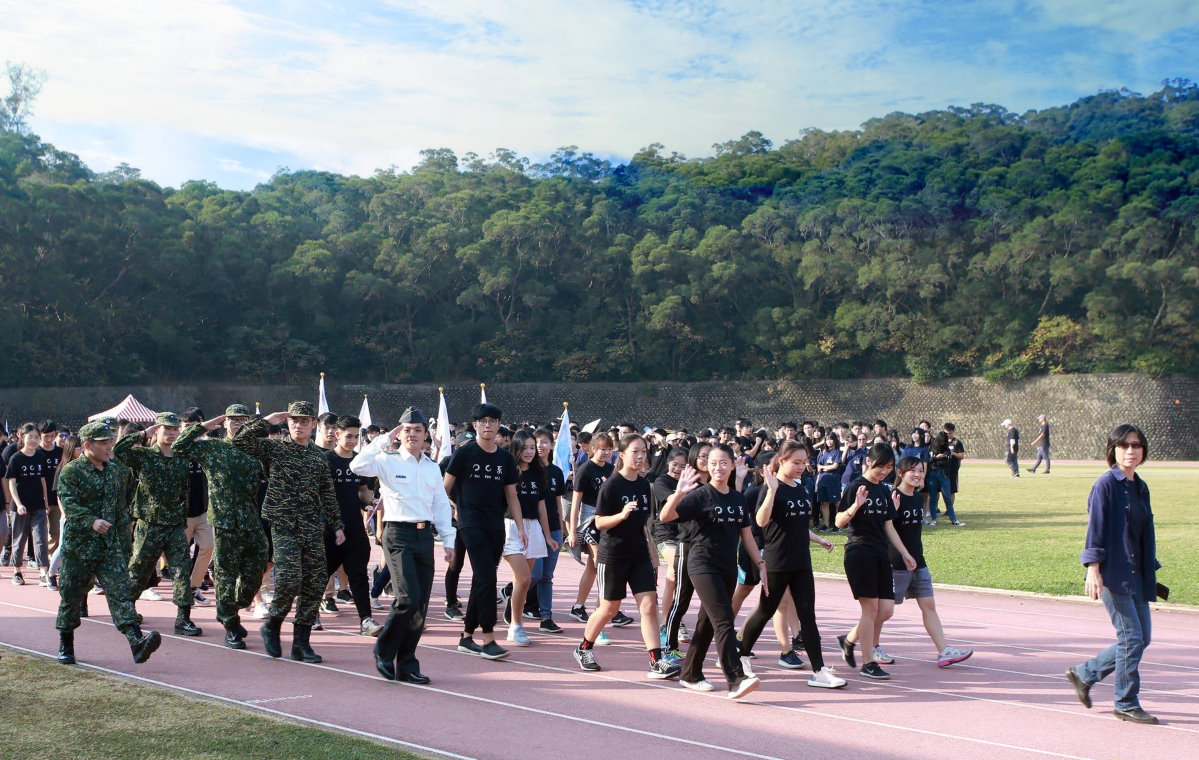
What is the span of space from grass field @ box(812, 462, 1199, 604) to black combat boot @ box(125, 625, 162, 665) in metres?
8.44

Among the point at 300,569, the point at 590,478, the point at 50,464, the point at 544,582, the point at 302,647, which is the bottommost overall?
the point at 302,647

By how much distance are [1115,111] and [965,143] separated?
17.6 metres

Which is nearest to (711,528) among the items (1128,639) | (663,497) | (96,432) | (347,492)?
(663,497)

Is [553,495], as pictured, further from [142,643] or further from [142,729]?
[142,729]

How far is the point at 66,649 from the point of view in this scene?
742 centimetres

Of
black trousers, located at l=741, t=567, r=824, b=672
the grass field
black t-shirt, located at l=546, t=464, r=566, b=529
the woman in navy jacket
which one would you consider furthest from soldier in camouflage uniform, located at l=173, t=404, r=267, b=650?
the grass field

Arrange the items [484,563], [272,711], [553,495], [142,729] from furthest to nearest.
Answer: [553,495] → [484,563] → [272,711] → [142,729]

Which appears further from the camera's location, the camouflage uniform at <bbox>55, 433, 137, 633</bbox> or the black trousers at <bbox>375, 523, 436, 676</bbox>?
the camouflage uniform at <bbox>55, 433, 137, 633</bbox>

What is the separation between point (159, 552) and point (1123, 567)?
7.11m

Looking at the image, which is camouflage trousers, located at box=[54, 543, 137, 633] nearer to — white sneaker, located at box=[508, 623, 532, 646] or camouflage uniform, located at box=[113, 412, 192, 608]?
camouflage uniform, located at box=[113, 412, 192, 608]

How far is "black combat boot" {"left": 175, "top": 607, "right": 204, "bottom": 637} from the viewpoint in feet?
28.2

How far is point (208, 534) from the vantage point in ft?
32.7

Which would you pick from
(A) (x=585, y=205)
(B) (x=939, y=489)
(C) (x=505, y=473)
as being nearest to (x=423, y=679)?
(C) (x=505, y=473)

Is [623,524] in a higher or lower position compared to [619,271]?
lower
